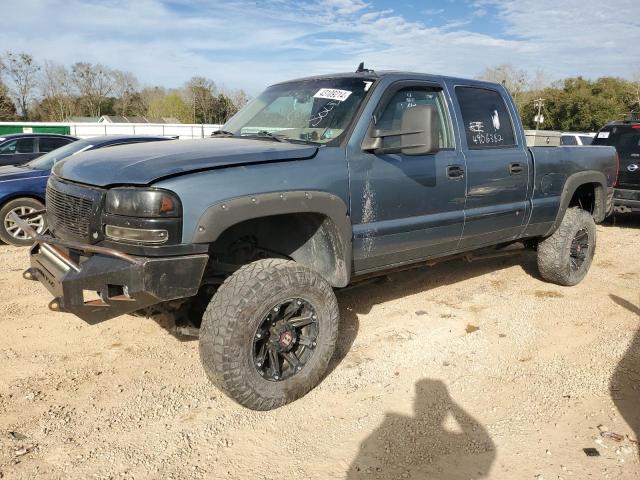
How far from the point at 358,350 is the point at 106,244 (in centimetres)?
202

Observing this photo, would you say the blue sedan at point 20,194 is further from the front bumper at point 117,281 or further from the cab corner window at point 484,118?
the front bumper at point 117,281

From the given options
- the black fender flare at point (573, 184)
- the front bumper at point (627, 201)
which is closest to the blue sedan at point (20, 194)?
the black fender flare at point (573, 184)

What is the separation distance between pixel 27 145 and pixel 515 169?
9071 millimetres

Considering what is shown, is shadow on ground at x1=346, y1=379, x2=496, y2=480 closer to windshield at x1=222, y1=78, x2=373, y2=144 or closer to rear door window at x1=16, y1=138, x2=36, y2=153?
windshield at x1=222, y1=78, x2=373, y2=144

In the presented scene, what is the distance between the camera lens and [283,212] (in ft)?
9.93

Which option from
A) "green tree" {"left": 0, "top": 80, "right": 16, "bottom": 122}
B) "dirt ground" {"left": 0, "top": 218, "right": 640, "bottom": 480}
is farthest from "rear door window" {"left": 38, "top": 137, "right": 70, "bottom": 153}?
"green tree" {"left": 0, "top": 80, "right": 16, "bottom": 122}

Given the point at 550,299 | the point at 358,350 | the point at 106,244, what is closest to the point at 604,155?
the point at 550,299

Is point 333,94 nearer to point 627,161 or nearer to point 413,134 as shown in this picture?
point 413,134

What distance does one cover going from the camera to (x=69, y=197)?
3043mm

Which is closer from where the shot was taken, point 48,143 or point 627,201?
point 627,201

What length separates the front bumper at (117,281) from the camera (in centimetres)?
266

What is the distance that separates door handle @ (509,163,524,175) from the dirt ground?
1.29 meters

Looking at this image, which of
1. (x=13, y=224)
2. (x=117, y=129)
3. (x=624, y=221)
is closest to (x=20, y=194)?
(x=13, y=224)

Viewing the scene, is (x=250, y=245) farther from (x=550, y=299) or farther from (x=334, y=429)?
(x=550, y=299)
